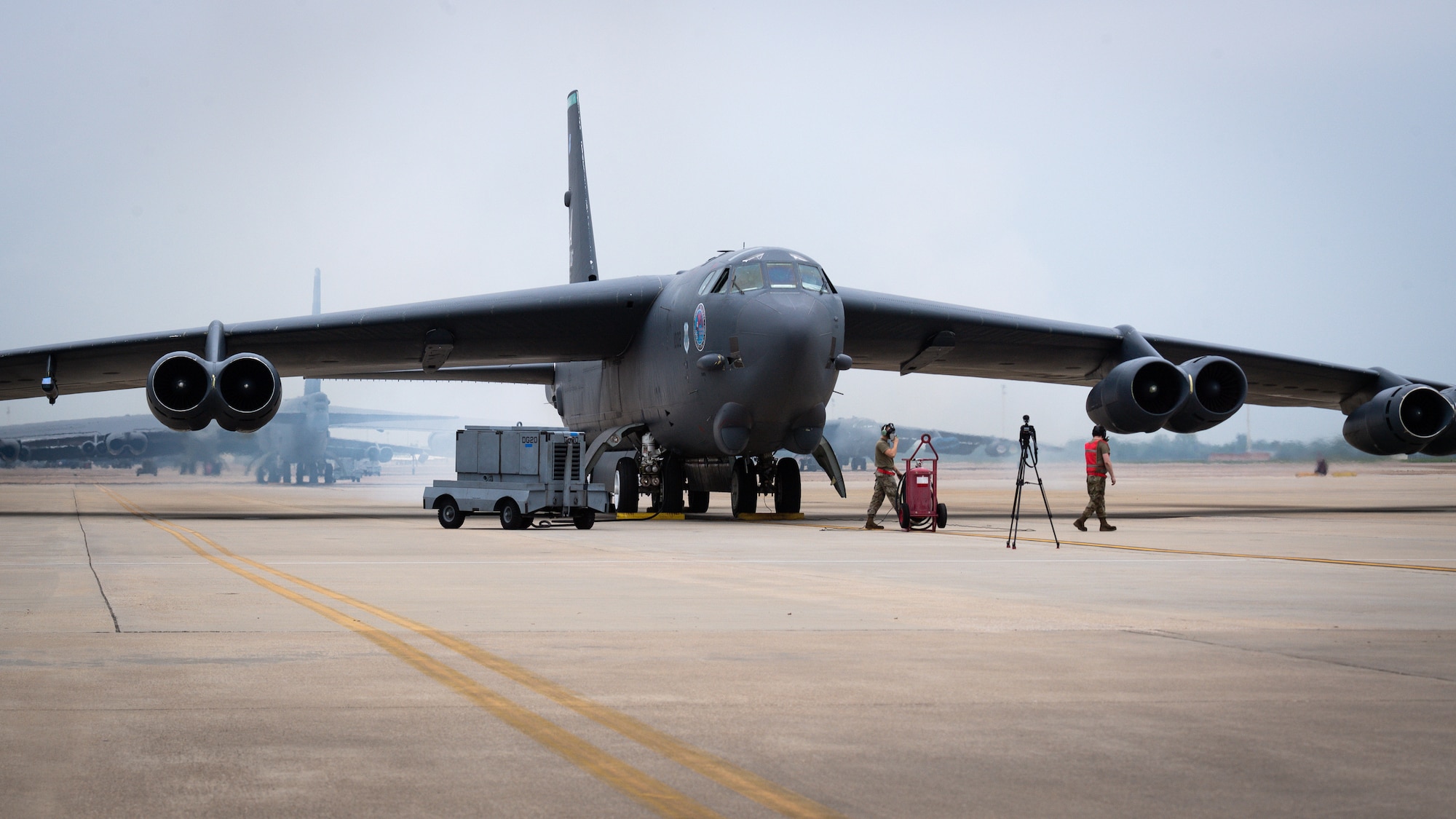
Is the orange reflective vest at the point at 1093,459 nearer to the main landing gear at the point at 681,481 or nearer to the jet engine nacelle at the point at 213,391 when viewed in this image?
the main landing gear at the point at 681,481

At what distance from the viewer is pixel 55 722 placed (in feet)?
15.2

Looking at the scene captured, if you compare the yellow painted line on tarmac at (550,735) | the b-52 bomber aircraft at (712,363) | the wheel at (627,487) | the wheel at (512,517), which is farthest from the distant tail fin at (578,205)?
the yellow painted line on tarmac at (550,735)

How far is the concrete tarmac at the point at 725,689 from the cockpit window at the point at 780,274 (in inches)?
344

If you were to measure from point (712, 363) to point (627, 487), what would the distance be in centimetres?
446

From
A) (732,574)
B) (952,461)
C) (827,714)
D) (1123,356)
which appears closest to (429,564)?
(732,574)

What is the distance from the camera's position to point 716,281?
68.7ft

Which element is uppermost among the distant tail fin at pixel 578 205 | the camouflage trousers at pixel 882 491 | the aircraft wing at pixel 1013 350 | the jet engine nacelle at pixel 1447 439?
the distant tail fin at pixel 578 205

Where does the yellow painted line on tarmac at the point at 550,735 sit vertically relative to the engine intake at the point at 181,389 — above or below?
below

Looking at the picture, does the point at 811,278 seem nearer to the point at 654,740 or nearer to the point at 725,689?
the point at 725,689

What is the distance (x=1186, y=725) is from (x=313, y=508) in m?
27.0

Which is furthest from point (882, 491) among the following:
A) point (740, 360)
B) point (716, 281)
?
point (716, 281)

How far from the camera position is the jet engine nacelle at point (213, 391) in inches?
838

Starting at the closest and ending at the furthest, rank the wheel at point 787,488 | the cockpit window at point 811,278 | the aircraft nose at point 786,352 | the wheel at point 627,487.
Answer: the aircraft nose at point 786,352 < the cockpit window at point 811,278 < the wheel at point 787,488 < the wheel at point 627,487

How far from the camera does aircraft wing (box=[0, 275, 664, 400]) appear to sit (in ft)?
75.2
